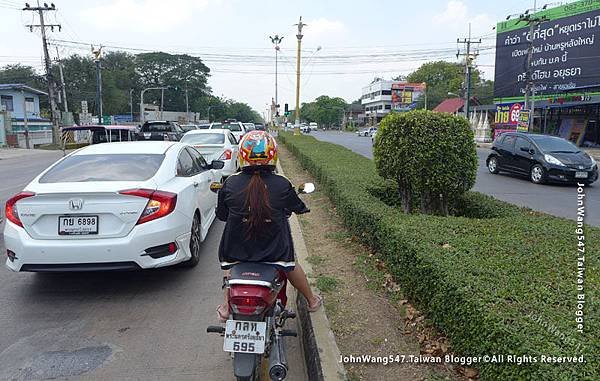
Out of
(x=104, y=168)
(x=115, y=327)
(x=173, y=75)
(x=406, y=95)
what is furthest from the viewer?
(x=173, y=75)

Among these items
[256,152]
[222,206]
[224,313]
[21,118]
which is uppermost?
[21,118]

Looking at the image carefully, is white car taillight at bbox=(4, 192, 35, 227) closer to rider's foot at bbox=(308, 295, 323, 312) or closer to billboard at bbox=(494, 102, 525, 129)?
rider's foot at bbox=(308, 295, 323, 312)

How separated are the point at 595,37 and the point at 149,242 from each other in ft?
128

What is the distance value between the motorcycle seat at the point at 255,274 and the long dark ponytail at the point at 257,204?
24 centimetres

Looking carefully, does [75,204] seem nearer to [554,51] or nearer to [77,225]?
[77,225]

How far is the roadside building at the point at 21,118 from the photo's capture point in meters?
35.2

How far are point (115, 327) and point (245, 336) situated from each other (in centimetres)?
186

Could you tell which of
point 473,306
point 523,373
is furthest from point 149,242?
point 523,373

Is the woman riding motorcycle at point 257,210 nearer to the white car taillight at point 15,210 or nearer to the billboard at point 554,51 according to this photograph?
the white car taillight at point 15,210

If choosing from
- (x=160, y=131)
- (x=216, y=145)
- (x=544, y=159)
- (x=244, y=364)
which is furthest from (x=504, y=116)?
(x=244, y=364)

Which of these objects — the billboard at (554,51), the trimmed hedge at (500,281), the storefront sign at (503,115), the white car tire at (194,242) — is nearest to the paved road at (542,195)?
the trimmed hedge at (500,281)

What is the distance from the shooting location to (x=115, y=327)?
4.01m

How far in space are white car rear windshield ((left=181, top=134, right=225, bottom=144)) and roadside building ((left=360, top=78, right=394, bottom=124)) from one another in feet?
321

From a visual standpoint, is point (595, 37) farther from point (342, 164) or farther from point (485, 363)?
point (485, 363)
